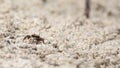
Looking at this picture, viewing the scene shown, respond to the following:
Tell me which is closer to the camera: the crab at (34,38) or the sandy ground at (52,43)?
the sandy ground at (52,43)

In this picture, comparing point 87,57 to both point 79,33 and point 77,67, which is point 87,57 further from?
point 79,33

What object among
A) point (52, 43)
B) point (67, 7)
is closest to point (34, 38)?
point (52, 43)

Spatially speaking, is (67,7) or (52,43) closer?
(52,43)

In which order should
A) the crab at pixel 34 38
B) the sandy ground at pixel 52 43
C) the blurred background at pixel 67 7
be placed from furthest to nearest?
the blurred background at pixel 67 7 → the crab at pixel 34 38 → the sandy ground at pixel 52 43

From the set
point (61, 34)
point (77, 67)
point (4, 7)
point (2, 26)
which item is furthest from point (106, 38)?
point (4, 7)

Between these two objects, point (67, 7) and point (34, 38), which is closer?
point (34, 38)

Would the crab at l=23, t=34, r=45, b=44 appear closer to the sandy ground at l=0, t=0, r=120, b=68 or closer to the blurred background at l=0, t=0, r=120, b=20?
the sandy ground at l=0, t=0, r=120, b=68

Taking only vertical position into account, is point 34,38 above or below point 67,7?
above

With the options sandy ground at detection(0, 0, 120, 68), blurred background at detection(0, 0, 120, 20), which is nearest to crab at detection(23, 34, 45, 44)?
sandy ground at detection(0, 0, 120, 68)

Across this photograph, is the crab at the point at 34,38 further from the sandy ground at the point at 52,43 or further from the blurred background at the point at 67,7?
the blurred background at the point at 67,7

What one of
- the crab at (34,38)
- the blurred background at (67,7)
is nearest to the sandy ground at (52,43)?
the crab at (34,38)

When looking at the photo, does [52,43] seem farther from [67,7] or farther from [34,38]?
[67,7]
